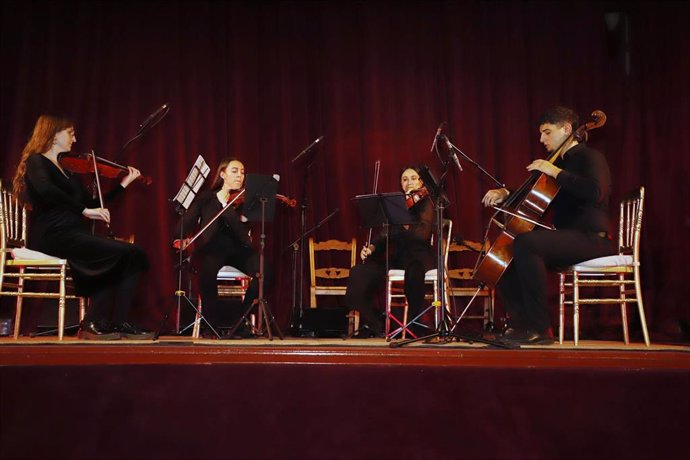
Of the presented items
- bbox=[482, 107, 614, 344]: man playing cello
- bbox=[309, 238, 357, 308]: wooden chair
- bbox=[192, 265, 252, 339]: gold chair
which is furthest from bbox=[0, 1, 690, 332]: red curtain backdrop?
bbox=[482, 107, 614, 344]: man playing cello

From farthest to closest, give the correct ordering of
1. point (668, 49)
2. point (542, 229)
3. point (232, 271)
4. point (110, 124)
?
point (110, 124), point (668, 49), point (232, 271), point (542, 229)

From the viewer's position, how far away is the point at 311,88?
5246 mm

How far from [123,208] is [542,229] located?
307cm

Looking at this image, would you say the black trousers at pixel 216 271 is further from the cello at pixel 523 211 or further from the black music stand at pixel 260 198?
the cello at pixel 523 211

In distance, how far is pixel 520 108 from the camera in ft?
16.9

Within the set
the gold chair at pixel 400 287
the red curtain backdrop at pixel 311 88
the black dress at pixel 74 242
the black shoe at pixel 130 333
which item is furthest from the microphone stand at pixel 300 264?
the black dress at pixel 74 242

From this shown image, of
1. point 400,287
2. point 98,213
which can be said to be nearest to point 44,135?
point 98,213

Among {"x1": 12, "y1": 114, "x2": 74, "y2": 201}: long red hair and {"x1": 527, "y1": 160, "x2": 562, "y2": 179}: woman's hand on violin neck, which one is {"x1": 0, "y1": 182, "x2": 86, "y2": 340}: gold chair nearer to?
{"x1": 12, "y1": 114, "x2": 74, "y2": 201}: long red hair

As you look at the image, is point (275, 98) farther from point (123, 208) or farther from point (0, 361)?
point (0, 361)

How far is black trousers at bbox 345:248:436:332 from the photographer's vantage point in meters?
4.35

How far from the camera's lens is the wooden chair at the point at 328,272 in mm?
4770

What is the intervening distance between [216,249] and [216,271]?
19 centimetres

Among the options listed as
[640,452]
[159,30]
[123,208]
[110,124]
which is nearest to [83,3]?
[159,30]

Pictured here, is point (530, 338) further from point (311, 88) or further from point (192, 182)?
point (311, 88)
